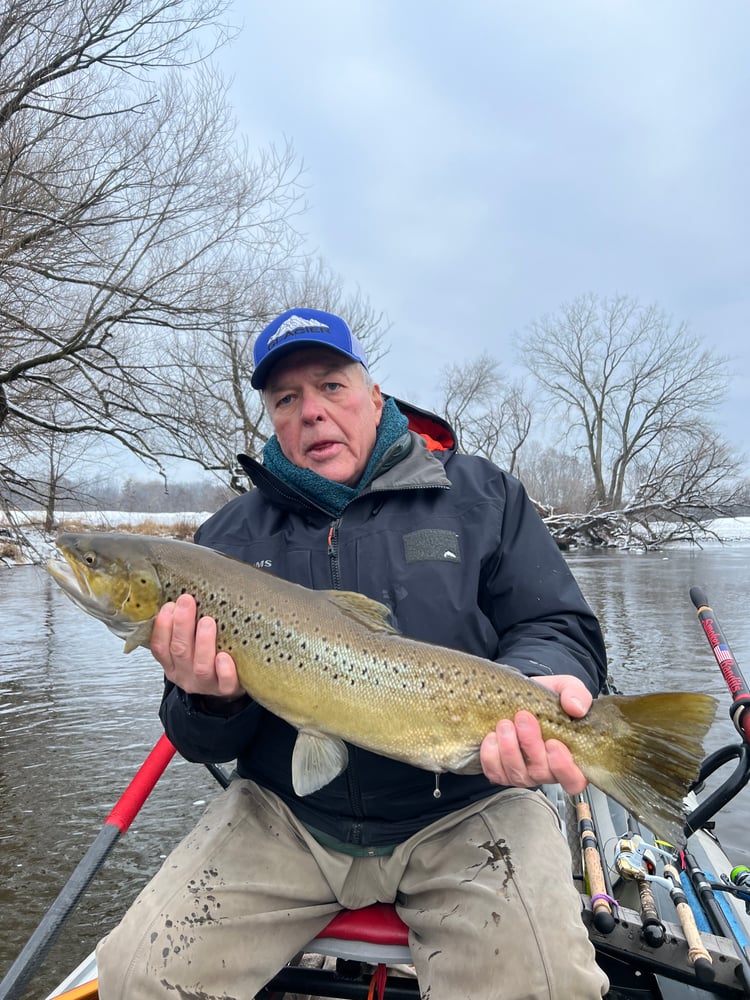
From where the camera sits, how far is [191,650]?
223cm

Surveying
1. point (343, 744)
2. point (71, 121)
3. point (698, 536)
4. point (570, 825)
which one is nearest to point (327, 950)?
point (343, 744)

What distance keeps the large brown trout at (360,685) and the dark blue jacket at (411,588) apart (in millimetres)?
187

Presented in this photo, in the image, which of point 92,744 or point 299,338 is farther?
point 92,744

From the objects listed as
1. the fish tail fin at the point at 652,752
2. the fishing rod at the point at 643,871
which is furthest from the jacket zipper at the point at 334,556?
the fishing rod at the point at 643,871

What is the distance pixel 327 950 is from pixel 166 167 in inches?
441

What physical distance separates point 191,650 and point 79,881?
1.10 metres

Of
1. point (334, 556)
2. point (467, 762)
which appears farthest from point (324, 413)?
point (467, 762)

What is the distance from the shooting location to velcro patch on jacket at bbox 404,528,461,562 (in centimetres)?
252

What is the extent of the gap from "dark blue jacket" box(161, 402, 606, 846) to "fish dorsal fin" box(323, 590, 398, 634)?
0.54 ft

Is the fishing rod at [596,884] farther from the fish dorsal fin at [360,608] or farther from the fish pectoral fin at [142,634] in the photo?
the fish pectoral fin at [142,634]

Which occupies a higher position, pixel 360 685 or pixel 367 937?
pixel 360 685

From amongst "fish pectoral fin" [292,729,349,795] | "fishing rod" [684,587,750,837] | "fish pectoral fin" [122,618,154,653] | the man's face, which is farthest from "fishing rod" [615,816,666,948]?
"fish pectoral fin" [122,618,154,653]

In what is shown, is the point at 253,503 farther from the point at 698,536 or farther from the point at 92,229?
the point at 698,536

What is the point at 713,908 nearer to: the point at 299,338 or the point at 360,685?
the point at 360,685
